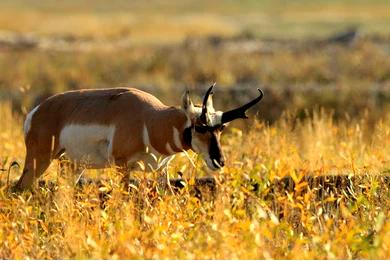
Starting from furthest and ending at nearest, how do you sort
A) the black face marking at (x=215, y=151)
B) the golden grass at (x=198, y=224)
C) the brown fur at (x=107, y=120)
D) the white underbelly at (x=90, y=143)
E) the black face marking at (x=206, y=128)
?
the white underbelly at (x=90, y=143) → the brown fur at (x=107, y=120) → the black face marking at (x=206, y=128) → the black face marking at (x=215, y=151) → the golden grass at (x=198, y=224)

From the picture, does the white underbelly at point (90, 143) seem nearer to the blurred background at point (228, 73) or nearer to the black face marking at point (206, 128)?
the black face marking at point (206, 128)

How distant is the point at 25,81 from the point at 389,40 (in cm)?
1670

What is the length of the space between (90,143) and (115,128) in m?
0.33

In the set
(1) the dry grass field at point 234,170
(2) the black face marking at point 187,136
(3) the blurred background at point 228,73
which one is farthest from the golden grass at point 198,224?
(3) the blurred background at point 228,73

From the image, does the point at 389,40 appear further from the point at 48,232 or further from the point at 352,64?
the point at 48,232

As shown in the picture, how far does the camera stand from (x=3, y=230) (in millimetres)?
8758

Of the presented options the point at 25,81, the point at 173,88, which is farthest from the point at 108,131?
the point at 25,81

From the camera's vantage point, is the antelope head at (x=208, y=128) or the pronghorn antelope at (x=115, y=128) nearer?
the antelope head at (x=208, y=128)

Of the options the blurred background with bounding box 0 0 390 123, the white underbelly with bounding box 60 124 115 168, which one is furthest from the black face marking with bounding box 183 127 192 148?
the blurred background with bounding box 0 0 390 123

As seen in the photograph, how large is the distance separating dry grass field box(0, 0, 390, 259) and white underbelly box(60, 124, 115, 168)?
396 millimetres

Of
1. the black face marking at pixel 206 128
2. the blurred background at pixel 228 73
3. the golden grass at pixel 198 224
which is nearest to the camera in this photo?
the golden grass at pixel 198 224

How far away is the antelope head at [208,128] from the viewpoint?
988cm

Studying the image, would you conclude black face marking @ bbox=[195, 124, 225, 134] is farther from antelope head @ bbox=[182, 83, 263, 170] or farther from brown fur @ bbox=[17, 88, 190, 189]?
brown fur @ bbox=[17, 88, 190, 189]

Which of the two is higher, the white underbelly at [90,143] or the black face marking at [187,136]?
the black face marking at [187,136]
